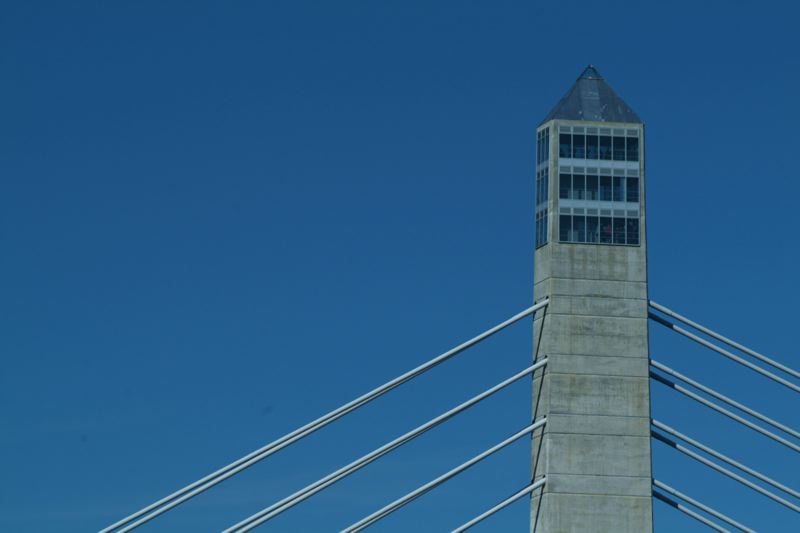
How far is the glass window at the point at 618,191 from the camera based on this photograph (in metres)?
89.2

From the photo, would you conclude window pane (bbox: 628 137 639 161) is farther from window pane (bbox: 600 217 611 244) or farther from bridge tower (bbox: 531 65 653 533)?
window pane (bbox: 600 217 611 244)

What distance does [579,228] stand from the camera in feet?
290

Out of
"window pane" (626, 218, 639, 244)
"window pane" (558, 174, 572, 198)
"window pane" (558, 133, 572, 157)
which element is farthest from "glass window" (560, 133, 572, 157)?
"window pane" (626, 218, 639, 244)

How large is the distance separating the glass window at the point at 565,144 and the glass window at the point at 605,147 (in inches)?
57.8

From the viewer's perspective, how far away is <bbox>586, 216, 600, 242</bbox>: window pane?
88000 mm

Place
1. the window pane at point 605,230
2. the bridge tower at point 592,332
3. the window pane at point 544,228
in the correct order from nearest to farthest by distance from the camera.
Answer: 1. the bridge tower at point 592,332
2. the window pane at point 605,230
3. the window pane at point 544,228

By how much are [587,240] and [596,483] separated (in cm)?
1115

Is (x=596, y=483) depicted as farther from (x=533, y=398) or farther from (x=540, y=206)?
(x=540, y=206)

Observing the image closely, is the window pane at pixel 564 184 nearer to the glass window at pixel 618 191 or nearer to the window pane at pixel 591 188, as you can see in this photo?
the window pane at pixel 591 188

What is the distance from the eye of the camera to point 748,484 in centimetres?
8338

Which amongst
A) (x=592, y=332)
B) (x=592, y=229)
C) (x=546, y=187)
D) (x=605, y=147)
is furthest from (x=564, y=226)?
(x=592, y=332)

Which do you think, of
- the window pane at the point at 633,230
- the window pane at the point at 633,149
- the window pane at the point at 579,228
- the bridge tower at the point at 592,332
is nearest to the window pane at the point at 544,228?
the bridge tower at the point at 592,332

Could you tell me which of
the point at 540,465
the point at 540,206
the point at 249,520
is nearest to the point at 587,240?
the point at 540,206

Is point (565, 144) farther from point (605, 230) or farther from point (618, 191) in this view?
point (605, 230)
